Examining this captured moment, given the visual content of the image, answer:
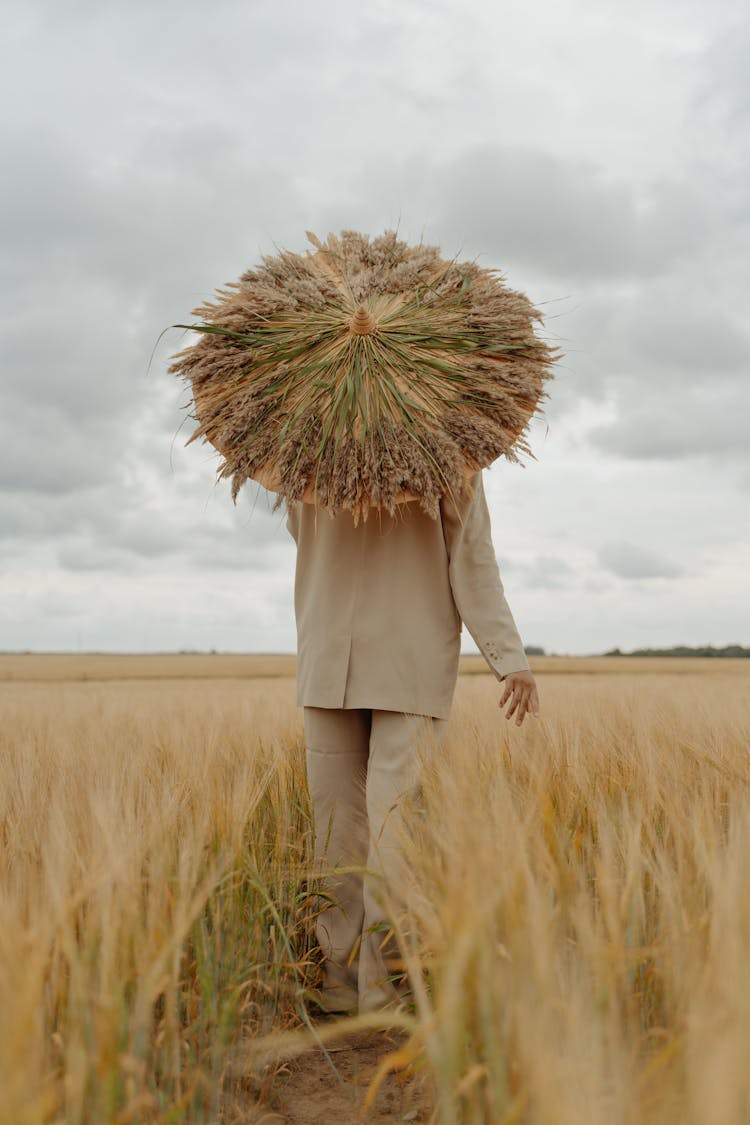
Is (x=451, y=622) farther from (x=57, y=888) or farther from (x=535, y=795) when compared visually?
(x=57, y=888)

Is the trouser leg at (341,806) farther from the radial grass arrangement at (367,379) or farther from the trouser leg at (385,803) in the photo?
the radial grass arrangement at (367,379)

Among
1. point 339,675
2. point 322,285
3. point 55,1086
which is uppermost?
point 322,285

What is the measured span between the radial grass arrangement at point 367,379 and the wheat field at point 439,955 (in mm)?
797

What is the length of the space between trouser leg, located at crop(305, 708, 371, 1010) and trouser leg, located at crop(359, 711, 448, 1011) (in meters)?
0.10

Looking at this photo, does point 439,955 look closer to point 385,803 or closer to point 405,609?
point 385,803

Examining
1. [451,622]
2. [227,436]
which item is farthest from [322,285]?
[451,622]

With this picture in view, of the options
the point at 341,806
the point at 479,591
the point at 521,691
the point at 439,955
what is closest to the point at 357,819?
the point at 341,806

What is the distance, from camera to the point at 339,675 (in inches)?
111

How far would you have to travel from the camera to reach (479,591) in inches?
113

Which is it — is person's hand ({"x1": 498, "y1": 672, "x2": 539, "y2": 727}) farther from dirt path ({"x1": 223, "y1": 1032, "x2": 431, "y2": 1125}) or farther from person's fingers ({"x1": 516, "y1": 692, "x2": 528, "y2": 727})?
dirt path ({"x1": 223, "y1": 1032, "x2": 431, "y2": 1125})

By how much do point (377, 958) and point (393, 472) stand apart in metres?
1.40

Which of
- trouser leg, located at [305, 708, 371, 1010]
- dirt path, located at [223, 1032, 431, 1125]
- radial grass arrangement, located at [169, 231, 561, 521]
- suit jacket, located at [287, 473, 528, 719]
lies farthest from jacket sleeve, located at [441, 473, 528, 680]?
dirt path, located at [223, 1032, 431, 1125]

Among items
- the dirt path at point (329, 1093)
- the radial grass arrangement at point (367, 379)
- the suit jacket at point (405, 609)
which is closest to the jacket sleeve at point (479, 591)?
the suit jacket at point (405, 609)

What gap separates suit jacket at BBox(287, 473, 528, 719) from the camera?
2.79m
